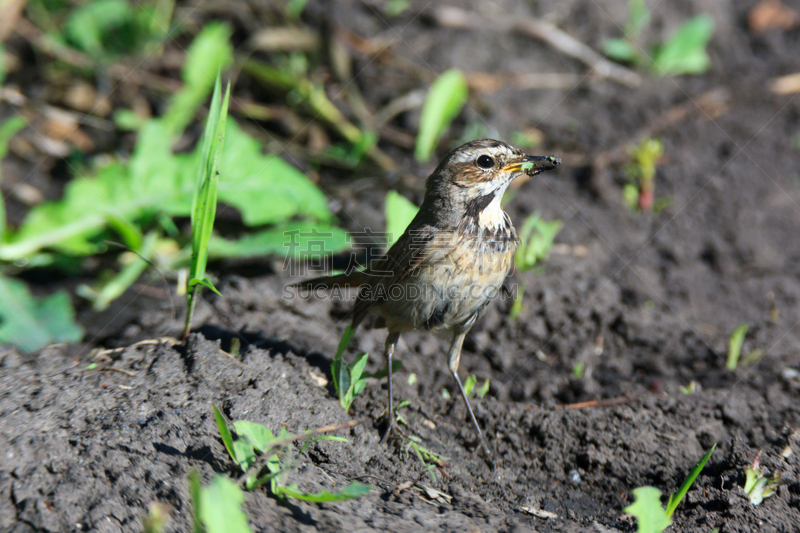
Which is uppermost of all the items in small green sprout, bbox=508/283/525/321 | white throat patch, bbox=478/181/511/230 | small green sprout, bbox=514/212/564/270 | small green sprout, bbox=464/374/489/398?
white throat patch, bbox=478/181/511/230

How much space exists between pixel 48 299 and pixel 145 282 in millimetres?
774

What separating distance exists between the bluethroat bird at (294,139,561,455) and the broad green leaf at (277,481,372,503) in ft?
3.23

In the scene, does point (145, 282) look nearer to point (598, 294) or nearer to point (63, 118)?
point (63, 118)

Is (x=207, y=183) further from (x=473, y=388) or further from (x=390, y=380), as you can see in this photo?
(x=473, y=388)

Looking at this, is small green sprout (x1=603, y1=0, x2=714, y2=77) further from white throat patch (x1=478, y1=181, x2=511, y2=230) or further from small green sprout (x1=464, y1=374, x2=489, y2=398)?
small green sprout (x1=464, y1=374, x2=489, y2=398)

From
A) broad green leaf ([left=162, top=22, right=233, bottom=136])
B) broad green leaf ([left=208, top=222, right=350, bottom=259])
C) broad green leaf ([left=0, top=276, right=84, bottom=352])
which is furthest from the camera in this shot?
broad green leaf ([left=162, top=22, right=233, bottom=136])

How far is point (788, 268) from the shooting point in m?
5.31

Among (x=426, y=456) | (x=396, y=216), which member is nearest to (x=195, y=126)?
(x=396, y=216)

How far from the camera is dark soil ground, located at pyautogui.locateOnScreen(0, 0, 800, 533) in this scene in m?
2.86

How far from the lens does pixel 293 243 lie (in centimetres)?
464

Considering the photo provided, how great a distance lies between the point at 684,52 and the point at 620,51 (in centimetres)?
71

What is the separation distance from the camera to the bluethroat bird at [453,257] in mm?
3762

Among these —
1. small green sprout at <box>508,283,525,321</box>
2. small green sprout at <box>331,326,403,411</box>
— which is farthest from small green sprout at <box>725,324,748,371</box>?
small green sprout at <box>331,326,403,411</box>

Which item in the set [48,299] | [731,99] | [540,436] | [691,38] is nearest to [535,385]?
[540,436]
